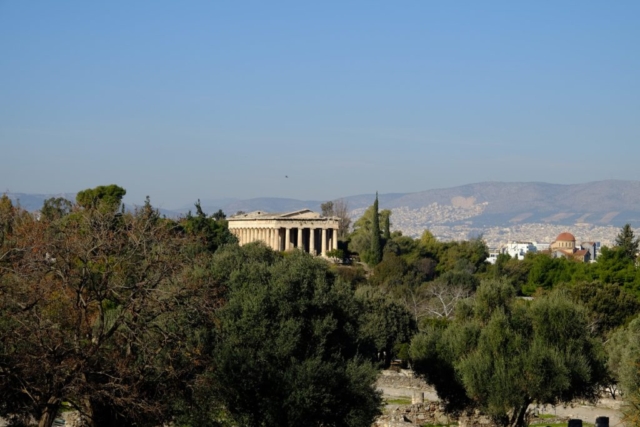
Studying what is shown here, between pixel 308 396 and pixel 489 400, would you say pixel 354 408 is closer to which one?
pixel 308 396

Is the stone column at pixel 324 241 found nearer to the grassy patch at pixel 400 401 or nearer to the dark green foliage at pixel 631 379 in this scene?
the grassy patch at pixel 400 401

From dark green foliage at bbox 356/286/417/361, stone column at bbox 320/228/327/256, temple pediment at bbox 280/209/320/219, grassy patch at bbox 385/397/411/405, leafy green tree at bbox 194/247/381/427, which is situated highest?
temple pediment at bbox 280/209/320/219

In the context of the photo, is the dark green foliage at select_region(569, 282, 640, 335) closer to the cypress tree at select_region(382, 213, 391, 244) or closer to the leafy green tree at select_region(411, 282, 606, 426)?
the leafy green tree at select_region(411, 282, 606, 426)

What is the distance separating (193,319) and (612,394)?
67.9 ft

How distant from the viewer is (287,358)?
25.4 metres

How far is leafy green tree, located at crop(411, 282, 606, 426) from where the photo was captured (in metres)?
30.6

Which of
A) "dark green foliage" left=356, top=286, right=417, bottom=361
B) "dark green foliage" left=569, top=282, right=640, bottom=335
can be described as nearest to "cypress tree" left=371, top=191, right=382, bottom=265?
"dark green foliage" left=356, top=286, right=417, bottom=361

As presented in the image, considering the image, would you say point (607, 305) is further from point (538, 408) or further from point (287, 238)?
point (287, 238)

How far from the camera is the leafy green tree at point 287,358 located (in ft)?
80.9

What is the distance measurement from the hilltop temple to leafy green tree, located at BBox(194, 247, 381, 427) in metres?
79.7

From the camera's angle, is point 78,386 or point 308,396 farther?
point 308,396

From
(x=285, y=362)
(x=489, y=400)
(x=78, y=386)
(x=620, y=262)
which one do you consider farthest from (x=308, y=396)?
(x=620, y=262)

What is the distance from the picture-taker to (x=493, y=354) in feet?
103

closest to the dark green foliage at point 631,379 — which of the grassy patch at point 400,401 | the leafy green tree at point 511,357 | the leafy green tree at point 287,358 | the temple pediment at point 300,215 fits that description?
the leafy green tree at point 511,357
